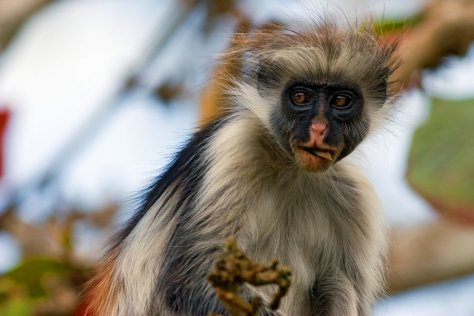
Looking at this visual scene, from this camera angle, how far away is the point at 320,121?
Result: 391 centimetres

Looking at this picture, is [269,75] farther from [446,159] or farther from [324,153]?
[446,159]

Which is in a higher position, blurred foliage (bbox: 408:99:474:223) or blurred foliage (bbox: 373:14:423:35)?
blurred foliage (bbox: 373:14:423:35)

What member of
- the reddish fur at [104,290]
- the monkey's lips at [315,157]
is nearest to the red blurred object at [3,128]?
the reddish fur at [104,290]

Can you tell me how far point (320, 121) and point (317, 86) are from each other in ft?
1.09

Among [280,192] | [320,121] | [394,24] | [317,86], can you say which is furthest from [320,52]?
[394,24]

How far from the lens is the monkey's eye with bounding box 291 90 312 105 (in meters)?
4.16

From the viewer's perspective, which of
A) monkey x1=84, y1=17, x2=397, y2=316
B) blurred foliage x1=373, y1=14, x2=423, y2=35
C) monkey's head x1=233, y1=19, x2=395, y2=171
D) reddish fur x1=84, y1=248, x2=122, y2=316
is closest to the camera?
monkey's head x1=233, y1=19, x2=395, y2=171

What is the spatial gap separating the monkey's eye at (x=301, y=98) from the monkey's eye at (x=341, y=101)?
10 cm

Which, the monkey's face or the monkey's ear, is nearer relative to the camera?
the monkey's face

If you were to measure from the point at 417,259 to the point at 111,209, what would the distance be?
6.55 ft

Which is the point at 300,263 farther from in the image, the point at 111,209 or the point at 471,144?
the point at 111,209

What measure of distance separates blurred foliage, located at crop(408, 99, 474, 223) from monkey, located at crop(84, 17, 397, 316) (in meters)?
0.29

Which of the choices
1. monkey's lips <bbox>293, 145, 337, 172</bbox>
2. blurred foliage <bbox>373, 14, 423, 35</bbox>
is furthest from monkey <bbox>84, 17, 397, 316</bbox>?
blurred foliage <bbox>373, 14, 423, 35</bbox>

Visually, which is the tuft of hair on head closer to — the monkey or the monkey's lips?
the monkey
